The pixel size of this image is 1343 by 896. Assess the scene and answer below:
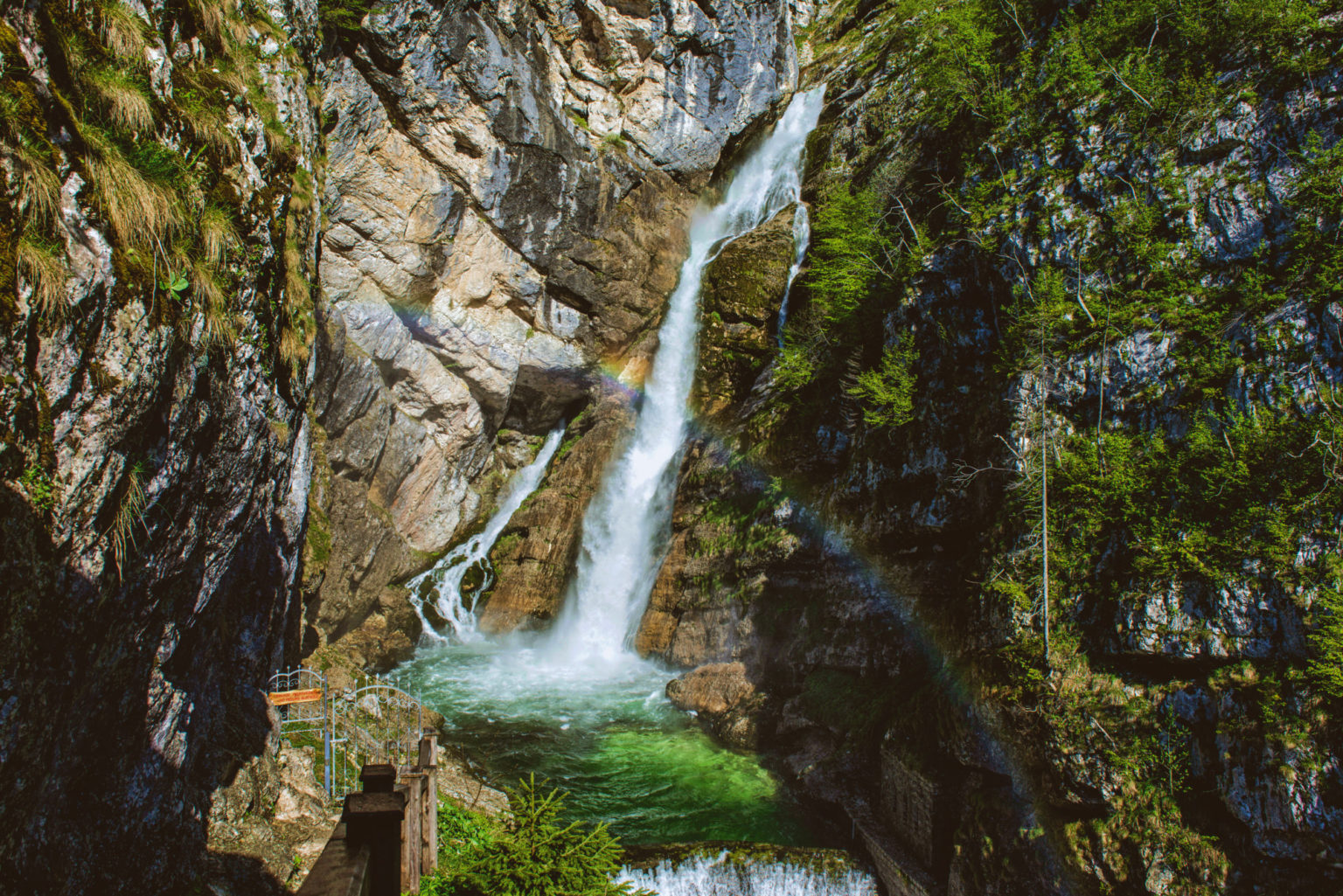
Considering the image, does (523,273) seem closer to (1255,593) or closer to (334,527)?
(334,527)

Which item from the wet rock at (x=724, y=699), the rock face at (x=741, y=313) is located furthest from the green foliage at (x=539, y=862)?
the rock face at (x=741, y=313)

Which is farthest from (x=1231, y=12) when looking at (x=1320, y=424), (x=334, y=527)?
(x=334, y=527)

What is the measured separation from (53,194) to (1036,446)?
1088 centimetres

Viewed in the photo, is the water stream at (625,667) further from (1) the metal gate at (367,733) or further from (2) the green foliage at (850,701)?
(2) the green foliage at (850,701)

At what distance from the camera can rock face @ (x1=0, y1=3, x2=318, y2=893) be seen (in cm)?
407

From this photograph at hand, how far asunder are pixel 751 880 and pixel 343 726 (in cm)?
662

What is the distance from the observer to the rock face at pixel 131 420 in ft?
13.4

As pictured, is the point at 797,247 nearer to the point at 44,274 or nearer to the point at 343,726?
the point at 343,726

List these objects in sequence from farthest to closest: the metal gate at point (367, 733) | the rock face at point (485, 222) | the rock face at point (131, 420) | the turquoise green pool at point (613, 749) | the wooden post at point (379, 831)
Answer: the rock face at point (485, 222) → the turquoise green pool at point (613, 749) → the metal gate at point (367, 733) → the rock face at point (131, 420) → the wooden post at point (379, 831)

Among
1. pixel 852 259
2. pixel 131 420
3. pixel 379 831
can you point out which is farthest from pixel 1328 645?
pixel 852 259

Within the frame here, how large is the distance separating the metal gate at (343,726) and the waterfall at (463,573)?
853cm

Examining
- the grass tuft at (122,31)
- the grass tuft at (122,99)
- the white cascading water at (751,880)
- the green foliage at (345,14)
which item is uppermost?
the green foliage at (345,14)

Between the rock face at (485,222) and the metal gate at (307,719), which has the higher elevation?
the rock face at (485,222)

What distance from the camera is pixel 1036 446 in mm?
9422
